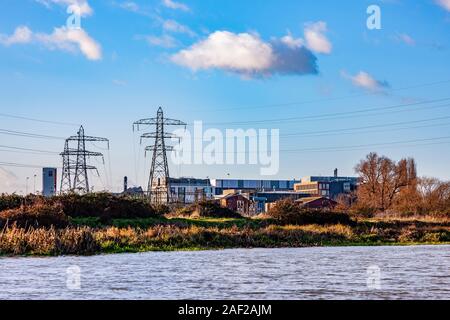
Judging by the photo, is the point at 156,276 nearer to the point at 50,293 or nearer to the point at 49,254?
the point at 50,293

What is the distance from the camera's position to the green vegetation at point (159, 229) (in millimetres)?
40844

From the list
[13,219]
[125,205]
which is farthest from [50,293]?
[125,205]

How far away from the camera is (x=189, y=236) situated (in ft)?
159

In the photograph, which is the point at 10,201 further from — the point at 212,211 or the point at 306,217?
the point at 306,217

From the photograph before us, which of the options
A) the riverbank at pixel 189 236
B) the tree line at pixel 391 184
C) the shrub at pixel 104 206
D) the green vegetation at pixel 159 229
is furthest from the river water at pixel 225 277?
the tree line at pixel 391 184

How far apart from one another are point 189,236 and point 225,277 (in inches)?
836

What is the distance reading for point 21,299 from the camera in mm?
21172

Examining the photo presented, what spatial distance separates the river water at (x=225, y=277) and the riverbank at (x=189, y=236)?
2926 millimetres

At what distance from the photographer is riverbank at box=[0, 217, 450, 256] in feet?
131

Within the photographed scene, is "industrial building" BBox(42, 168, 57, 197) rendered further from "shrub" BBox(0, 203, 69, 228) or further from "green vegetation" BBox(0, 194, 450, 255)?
"shrub" BBox(0, 203, 69, 228)

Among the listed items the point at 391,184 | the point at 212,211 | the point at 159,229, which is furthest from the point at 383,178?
the point at 159,229

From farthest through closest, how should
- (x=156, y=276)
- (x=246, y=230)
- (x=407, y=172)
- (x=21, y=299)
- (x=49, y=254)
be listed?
(x=407, y=172)
(x=246, y=230)
(x=49, y=254)
(x=156, y=276)
(x=21, y=299)
